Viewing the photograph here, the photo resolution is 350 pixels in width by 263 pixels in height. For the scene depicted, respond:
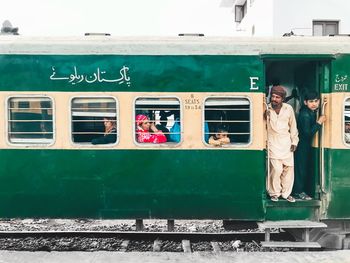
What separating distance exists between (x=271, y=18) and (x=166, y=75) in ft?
41.0

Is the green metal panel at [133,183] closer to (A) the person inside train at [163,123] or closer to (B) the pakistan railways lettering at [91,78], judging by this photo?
(A) the person inside train at [163,123]

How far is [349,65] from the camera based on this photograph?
6793mm

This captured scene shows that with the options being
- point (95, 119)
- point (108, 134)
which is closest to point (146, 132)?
point (108, 134)

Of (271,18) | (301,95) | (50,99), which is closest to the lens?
(50,99)

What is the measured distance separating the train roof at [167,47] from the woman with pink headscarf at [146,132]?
3.07 feet

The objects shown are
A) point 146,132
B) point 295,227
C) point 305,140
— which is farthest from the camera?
point 305,140

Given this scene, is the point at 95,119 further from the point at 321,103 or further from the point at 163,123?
the point at 321,103

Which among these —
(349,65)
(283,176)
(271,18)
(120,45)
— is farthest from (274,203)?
(271,18)

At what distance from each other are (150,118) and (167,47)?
1021 mm

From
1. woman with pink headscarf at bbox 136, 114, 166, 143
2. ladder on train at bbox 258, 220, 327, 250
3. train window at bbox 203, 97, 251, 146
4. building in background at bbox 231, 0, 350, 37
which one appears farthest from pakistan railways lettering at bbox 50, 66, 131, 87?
building in background at bbox 231, 0, 350, 37

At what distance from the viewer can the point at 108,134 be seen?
6723mm

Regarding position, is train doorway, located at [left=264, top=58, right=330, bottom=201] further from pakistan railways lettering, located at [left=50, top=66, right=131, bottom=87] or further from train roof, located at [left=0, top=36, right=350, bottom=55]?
pakistan railways lettering, located at [left=50, top=66, right=131, bottom=87]

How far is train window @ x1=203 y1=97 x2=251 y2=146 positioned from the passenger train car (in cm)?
1

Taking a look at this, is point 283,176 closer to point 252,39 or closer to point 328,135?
point 328,135
